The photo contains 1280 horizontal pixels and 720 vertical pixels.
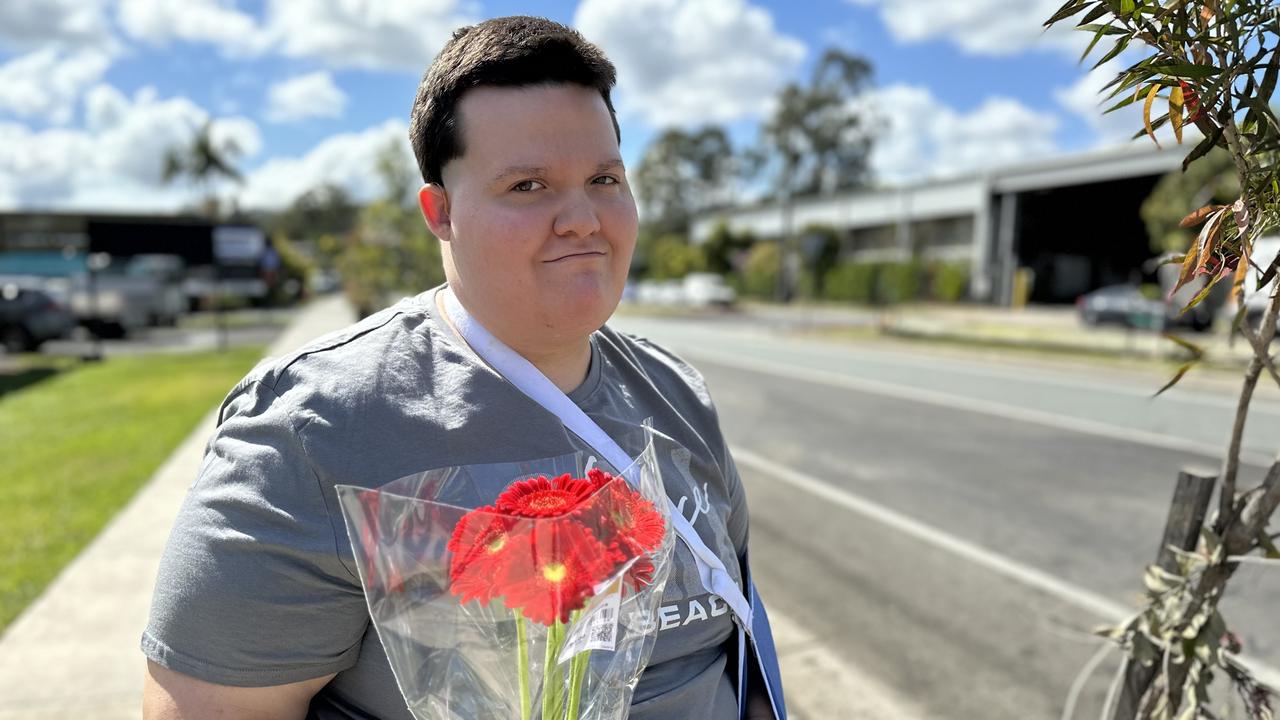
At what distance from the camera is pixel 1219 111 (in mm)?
1365

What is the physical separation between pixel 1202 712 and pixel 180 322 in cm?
3545

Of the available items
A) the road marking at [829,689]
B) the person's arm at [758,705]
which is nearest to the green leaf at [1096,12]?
the person's arm at [758,705]

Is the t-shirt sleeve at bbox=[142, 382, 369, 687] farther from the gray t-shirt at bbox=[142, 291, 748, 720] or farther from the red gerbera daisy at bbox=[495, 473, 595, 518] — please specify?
the red gerbera daisy at bbox=[495, 473, 595, 518]

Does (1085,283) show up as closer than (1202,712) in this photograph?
No

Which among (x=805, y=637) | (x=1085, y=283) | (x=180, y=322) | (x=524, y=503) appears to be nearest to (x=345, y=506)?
(x=524, y=503)

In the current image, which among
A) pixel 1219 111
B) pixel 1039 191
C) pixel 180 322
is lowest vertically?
pixel 180 322

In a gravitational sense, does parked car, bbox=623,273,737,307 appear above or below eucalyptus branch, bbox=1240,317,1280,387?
below

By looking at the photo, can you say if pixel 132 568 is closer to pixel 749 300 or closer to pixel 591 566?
pixel 591 566

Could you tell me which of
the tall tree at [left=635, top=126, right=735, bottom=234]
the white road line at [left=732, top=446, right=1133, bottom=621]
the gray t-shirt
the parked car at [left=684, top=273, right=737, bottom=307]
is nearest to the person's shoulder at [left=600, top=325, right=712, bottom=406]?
the gray t-shirt

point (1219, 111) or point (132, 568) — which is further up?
point (1219, 111)

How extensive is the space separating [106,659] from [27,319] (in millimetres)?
18335

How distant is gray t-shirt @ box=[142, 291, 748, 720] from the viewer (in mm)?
1229

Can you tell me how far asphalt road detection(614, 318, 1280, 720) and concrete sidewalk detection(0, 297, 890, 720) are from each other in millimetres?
158

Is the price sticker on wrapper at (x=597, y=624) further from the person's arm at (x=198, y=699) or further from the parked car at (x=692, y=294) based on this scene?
the parked car at (x=692, y=294)
